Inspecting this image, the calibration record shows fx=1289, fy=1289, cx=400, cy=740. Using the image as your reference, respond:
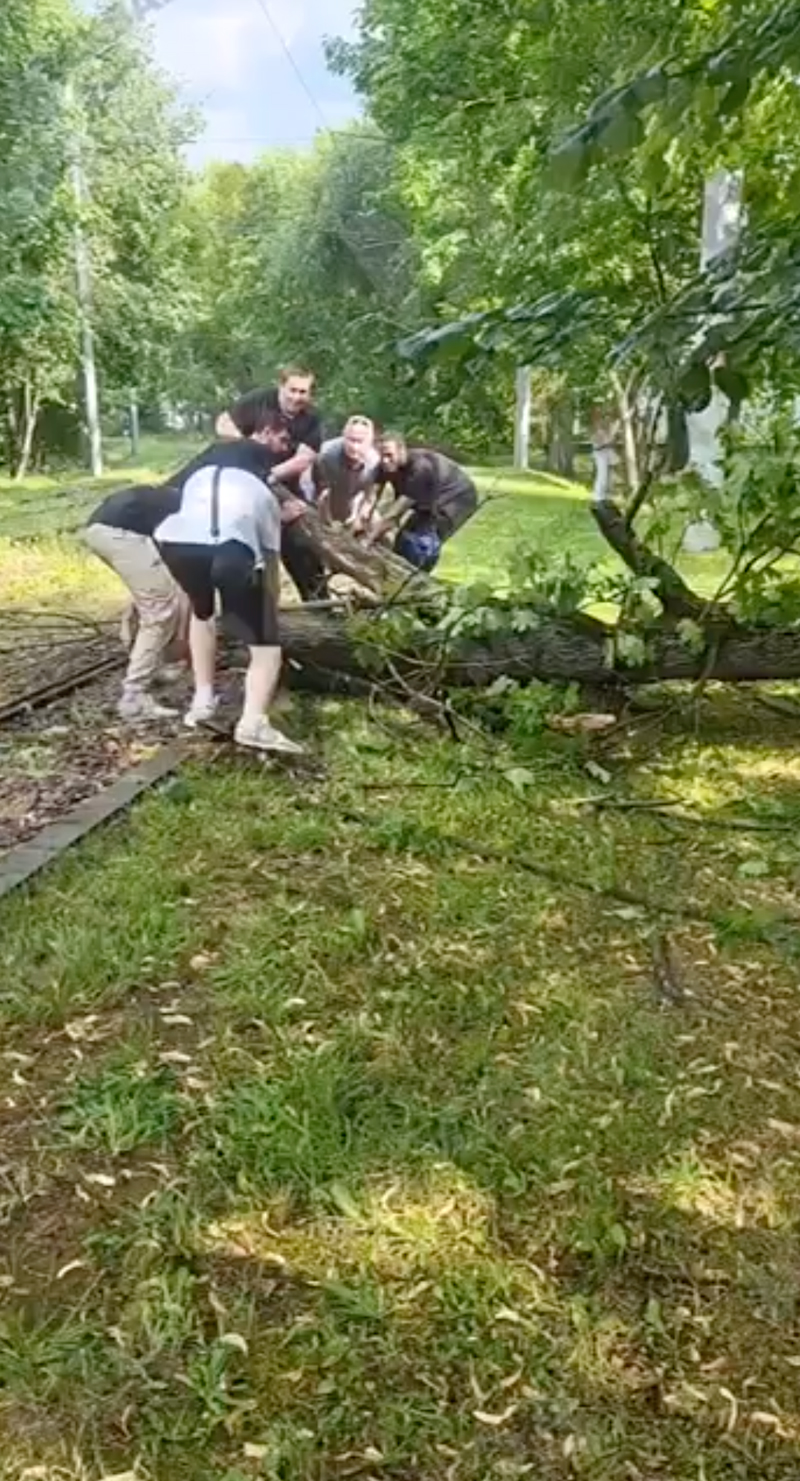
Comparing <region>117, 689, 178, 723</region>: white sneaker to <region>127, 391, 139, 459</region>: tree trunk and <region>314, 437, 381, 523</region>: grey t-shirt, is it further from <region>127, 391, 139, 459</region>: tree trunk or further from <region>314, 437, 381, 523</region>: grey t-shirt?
<region>127, 391, 139, 459</region>: tree trunk

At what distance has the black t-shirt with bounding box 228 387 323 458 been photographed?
493cm

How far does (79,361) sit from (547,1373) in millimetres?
25980

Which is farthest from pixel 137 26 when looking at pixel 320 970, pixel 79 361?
pixel 320 970

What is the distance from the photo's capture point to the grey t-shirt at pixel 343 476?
6754 millimetres

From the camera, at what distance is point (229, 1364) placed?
185 centimetres

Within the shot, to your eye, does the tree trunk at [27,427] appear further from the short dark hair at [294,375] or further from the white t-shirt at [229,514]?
the white t-shirt at [229,514]

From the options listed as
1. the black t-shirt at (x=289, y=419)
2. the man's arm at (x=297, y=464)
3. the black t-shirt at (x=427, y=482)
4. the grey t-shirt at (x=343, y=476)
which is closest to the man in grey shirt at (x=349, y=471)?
the grey t-shirt at (x=343, y=476)

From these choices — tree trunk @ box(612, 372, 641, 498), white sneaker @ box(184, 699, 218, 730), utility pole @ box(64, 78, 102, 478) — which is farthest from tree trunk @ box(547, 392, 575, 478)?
white sneaker @ box(184, 699, 218, 730)

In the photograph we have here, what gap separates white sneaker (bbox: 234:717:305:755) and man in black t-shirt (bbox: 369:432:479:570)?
2.14m

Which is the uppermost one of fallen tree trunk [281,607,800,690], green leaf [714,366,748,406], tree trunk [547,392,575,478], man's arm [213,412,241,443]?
green leaf [714,366,748,406]

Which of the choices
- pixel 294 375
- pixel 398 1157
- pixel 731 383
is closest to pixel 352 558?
pixel 294 375

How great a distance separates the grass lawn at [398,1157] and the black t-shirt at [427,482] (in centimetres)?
310

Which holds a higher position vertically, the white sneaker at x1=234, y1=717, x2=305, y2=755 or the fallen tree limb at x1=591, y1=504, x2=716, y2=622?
the fallen tree limb at x1=591, y1=504, x2=716, y2=622

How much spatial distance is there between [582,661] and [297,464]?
1673 mm
